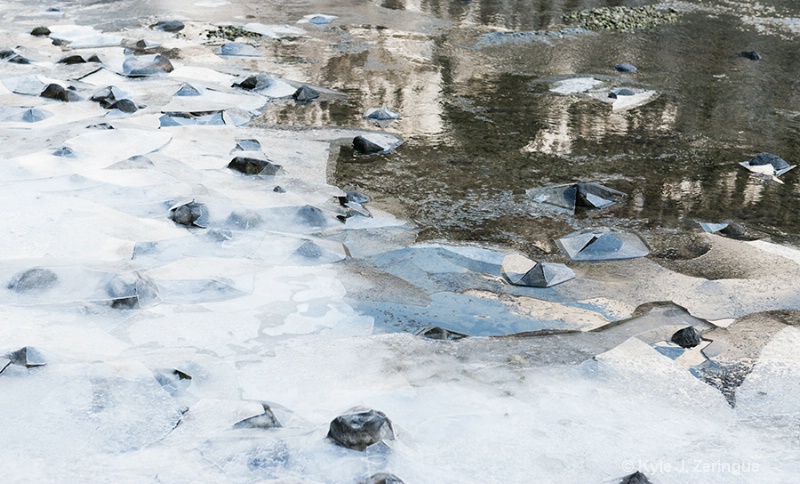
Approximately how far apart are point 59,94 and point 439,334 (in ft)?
9.28

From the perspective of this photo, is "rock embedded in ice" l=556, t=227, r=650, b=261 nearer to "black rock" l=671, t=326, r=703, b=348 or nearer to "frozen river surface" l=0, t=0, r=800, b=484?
"frozen river surface" l=0, t=0, r=800, b=484

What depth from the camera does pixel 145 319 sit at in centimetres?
238

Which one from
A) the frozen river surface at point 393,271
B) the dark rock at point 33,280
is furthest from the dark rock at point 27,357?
the dark rock at point 33,280

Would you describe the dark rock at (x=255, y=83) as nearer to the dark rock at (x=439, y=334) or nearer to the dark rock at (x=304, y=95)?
the dark rock at (x=304, y=95)

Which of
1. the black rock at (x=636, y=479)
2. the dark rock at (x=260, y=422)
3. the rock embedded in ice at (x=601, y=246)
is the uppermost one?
the black rock at (x=636, y=479)

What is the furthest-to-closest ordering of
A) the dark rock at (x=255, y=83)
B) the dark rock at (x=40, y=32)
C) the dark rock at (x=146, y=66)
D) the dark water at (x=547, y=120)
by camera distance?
the dark rock at (x=40, y=32)
the dark rock at (x=146, y=66)
the dark rock at (x=255, y=83)
the dark water at (x=547, y=120)

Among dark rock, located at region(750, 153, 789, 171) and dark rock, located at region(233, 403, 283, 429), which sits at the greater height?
dark rock, located at region(233, 403, 283, 429)

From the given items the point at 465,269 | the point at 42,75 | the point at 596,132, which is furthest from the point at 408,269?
the point at 42,75

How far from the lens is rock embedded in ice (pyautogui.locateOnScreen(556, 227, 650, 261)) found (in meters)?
2.92

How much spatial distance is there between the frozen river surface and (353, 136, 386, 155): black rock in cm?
1

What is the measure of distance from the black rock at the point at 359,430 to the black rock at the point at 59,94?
3.07 meters

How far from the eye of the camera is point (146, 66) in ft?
16.2

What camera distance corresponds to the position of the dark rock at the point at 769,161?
373 cm

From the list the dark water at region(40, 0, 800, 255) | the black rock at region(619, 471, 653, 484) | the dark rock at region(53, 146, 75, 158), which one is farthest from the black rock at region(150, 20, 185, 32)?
the black rock at region(619, 471, 653, 484)
